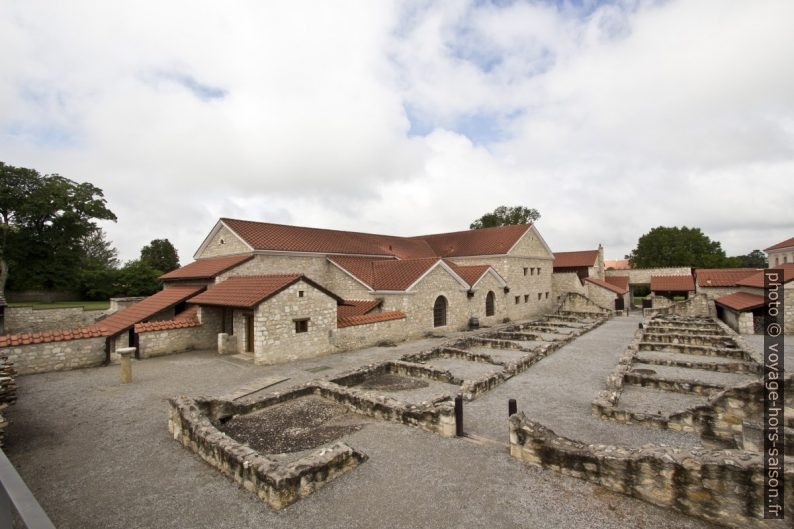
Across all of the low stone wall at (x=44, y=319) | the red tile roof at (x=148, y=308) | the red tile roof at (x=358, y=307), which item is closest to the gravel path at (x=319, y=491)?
the red tile roof at (x=148, y=308)

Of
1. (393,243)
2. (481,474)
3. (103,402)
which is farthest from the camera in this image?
(393,243)

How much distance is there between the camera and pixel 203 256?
24.6 meters

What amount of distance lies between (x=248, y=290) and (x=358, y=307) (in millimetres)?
6578

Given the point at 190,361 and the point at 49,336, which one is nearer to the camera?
the point at 49,336

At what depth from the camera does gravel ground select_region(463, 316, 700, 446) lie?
745cm

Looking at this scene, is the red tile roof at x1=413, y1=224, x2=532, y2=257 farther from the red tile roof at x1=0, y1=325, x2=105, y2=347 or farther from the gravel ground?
the red tile roof at x1=0, y1=325, x2=105, y2=347

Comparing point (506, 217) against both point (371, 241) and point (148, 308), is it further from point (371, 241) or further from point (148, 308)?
point (148, 308)

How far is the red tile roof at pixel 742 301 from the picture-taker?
1919cm

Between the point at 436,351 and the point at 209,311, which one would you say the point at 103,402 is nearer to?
the point at 209,311

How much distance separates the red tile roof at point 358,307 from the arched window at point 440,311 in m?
3.62

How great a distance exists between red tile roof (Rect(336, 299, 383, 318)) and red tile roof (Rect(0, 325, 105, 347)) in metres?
10.1

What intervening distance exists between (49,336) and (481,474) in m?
15.0

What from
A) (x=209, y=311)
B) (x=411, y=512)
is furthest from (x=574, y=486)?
(x=209, y=311)

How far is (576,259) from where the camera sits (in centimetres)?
3966
